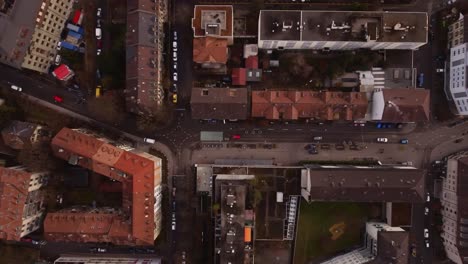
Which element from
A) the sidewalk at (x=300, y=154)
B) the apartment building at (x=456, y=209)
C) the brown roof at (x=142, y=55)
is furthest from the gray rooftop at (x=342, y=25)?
the apartment building at (x=456, y=209)

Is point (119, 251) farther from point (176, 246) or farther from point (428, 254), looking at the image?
point (428, 254)

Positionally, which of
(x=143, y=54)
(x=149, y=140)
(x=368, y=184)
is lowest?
(x=368, y=184)

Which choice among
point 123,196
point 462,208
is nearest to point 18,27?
point 123,196

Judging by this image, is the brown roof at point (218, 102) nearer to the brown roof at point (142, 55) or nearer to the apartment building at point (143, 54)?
the apartment building at point (143, 54)

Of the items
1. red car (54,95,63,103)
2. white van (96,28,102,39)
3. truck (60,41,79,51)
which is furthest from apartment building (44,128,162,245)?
white van (96,28,102,39)

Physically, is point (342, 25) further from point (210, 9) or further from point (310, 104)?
point (210, 9)

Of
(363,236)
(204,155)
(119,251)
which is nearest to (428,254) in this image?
(363,236)

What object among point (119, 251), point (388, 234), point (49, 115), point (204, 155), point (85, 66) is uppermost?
point (85, 66)
